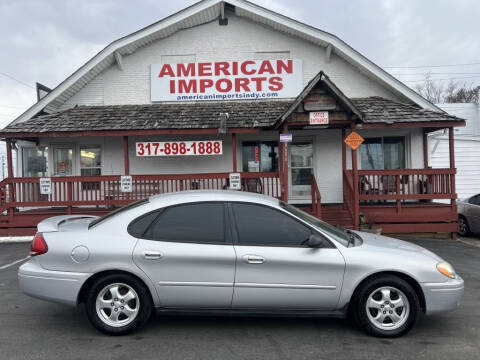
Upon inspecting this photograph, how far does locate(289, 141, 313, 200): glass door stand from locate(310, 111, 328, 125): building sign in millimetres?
2809

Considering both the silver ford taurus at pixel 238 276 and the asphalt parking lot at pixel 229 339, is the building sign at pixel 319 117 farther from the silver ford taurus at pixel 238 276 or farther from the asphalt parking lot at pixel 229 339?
the silver ford taurus at pixel 238 276

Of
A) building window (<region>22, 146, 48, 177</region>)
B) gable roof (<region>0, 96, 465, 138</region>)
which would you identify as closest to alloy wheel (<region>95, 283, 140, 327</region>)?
gable roof (<region>0, 96, 465, 138</region>)

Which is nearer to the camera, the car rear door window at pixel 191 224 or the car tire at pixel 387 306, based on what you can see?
the car tire at pixel 387 306

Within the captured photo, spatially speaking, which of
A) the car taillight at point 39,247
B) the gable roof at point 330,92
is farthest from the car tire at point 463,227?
the car taillight at point 39,247

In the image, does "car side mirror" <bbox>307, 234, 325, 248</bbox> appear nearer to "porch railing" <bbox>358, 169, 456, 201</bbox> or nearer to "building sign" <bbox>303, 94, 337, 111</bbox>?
"building sign" <bbox>303, 94, 337, 111</bbox>

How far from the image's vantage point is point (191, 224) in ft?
14.0

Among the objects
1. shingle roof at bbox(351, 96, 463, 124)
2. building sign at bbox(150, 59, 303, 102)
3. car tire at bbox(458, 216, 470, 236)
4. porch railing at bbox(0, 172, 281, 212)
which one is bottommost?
car tire at bbox(458, 216, 470, 236)

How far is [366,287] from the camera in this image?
4039mm

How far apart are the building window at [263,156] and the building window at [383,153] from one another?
2.79 meters

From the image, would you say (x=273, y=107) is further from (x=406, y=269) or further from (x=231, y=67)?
(x=406, y=269)

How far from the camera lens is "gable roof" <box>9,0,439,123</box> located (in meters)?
12.0

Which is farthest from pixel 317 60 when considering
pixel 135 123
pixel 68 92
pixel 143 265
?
pixel 143 265

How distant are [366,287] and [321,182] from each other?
8573 millimetres

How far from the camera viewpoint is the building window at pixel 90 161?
13.0 m
